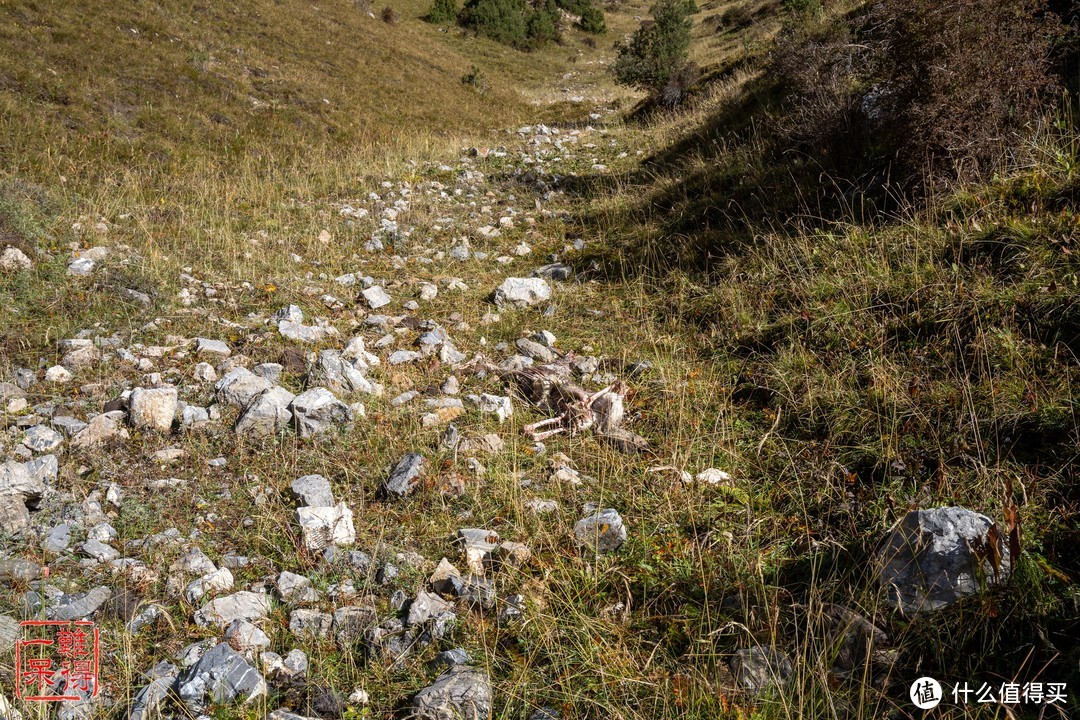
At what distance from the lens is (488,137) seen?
15320 mm

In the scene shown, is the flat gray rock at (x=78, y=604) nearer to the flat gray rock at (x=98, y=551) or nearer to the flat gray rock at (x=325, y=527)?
the flat gray rock at (x=98, y=551)

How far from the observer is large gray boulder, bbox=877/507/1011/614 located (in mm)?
2252

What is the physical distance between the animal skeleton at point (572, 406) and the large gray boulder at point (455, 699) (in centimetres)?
176

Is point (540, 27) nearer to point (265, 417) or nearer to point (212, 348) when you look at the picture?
point (212, 348)

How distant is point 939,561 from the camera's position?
232 centimetres

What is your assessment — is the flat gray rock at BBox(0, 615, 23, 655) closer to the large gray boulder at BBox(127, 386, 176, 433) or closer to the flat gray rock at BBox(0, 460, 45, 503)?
the flat gray rock at BBox(0, 460, 45, 503)

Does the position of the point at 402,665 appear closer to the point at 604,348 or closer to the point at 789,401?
the point at 789,401

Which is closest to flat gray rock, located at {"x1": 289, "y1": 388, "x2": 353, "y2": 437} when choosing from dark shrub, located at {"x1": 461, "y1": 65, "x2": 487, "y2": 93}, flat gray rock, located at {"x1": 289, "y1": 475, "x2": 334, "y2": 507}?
flat gray rock, located at {"x1": 289, "y1": 475, "x2": 334, "y2": 507}

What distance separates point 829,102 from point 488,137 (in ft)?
32.4

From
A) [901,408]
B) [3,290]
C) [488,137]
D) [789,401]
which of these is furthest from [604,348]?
[488,137]

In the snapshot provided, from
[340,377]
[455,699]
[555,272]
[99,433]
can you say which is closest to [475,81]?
[555,272]

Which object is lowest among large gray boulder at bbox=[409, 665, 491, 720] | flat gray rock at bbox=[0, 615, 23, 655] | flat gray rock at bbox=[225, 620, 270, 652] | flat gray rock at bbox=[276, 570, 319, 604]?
flat gray rock at bbox=[276, 570, 319, 604]
